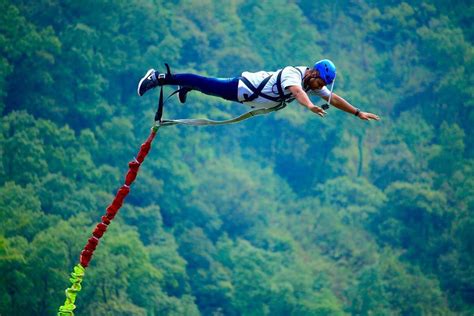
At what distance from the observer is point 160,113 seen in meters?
9.77

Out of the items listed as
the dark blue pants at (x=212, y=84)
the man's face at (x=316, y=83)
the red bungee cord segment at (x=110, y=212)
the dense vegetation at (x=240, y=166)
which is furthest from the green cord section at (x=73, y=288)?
the dense vegetation at (x=240, y=166)

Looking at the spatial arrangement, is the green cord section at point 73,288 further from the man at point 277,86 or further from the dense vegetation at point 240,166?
the dense vegetation at point 240,166

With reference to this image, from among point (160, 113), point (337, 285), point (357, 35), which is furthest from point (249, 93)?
point (357, 35)

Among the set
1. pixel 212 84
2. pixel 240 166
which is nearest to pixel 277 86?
pixel 212 84

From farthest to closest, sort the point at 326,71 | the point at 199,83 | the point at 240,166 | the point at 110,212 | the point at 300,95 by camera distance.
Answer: the point at 240,166 → the point at 199,83 → the point at 110,212 → the point at 326,71 → the point at 300,95

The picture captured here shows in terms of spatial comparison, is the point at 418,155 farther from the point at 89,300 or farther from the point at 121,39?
the point at 89,300

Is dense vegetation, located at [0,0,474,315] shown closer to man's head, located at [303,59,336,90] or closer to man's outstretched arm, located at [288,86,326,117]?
man's head, located at [303,59,336,90]

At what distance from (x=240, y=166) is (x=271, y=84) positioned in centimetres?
3890

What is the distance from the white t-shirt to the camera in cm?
912

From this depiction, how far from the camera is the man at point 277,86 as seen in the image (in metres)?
9.17

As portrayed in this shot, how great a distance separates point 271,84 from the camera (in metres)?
9.30

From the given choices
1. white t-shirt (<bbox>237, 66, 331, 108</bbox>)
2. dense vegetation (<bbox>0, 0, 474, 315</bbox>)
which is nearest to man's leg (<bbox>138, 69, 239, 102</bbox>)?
white t-shirt (<bbox>237, 66, 331, 108</bbox>)

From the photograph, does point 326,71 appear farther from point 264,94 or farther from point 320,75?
point 264,94

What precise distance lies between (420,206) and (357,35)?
46.1 feet
